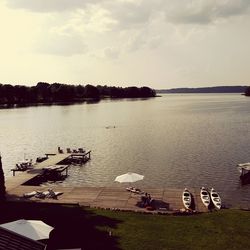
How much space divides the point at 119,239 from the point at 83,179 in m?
33.3

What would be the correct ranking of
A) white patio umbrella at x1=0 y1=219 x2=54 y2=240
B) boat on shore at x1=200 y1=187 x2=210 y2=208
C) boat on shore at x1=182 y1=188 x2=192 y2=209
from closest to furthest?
white patio umbrella at x1=0 y1=219 x2=54 y2=240, boat on shore at x1=182 y1=188 x2=192 y2=209, boat on shore at x1=200 y1=187 x2=210 y2=208

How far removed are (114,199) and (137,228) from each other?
10957mm

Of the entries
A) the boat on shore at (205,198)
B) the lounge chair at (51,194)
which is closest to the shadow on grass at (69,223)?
the lounge chair at (51,194)

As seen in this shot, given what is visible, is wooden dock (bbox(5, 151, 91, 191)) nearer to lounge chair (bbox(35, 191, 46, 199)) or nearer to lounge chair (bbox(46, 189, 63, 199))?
lounge chair (bbox(35, 191, 46, 199))

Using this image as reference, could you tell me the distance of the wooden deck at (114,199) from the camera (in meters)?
39.4

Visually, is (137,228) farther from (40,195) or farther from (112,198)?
(40,195)

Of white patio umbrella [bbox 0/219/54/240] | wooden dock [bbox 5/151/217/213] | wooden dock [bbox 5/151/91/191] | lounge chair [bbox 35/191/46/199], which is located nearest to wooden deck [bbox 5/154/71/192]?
wooden dock [bbox 5/151/91/191]

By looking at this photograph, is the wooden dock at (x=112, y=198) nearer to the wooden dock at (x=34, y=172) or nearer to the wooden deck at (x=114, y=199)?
the wooden deck at (x=114, y=199)

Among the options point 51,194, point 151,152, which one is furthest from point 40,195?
point 151,152

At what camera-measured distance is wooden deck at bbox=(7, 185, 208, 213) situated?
39.4 metres

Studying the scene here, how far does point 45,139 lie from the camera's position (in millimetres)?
108375

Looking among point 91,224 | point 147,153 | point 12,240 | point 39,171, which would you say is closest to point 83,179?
point 39,171

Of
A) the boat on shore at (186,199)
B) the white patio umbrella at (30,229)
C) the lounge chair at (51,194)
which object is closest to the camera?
the white patio umbrella at (30,229)

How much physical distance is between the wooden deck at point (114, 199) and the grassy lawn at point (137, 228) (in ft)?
10.9
